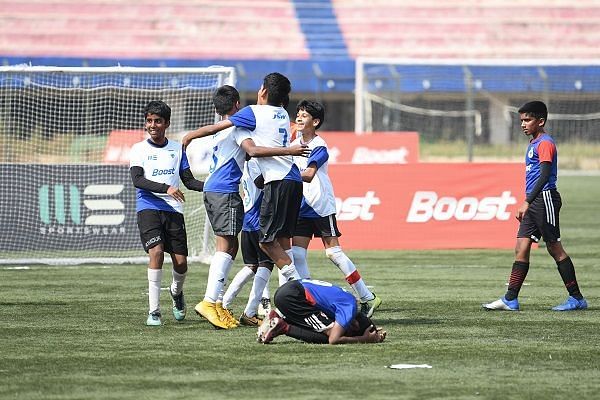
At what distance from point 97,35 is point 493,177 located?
35.7 meters

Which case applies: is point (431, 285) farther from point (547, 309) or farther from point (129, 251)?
point (129, 251)

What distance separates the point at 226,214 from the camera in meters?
11.2

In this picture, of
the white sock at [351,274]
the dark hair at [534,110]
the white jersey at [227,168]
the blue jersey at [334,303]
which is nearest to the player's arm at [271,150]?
the white jersey at [227,168]

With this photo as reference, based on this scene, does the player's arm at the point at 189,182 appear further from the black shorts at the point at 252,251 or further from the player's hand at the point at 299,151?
the player's hand at the point at 299,151

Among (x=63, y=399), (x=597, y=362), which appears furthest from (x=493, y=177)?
(x=63, y=399)

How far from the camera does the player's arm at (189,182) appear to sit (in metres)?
11.5

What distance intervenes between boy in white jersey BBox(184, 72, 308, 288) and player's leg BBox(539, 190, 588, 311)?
2.87m

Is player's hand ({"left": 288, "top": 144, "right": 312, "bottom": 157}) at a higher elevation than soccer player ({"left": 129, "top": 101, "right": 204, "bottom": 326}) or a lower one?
higher

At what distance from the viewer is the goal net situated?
40.9 m

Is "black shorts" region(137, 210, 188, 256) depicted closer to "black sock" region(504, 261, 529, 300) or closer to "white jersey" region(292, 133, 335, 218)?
"white jersey" region(292, 133, 335, 218)

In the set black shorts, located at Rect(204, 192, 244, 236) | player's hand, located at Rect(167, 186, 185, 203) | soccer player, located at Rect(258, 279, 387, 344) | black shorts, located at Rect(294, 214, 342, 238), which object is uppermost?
player's hand, located at Rect(167, 186, 185, 203)

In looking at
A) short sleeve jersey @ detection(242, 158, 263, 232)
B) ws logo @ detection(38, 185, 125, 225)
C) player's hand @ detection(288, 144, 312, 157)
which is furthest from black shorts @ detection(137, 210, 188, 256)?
ws logo @ detection(38, 185, 125, 225)

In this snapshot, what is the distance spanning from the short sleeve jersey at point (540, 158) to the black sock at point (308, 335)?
339 cm

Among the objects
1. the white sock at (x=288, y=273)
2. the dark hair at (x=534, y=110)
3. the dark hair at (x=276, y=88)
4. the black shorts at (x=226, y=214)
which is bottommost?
the white sock at (x=288, y=273)
